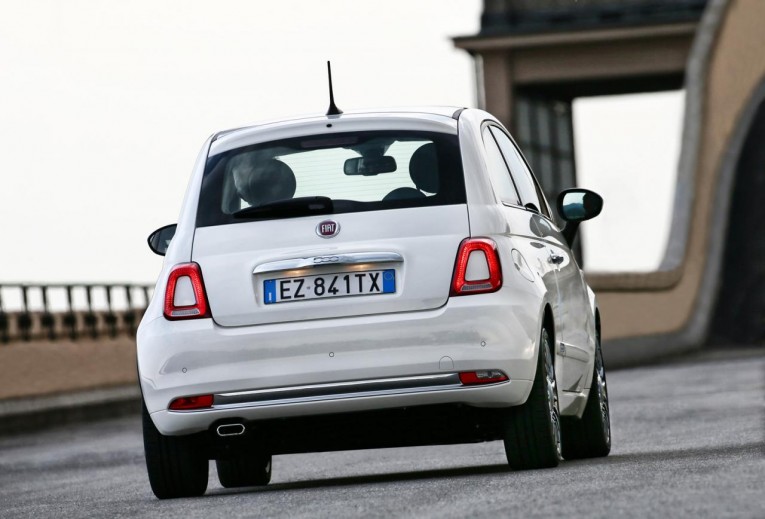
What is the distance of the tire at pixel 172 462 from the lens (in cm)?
862

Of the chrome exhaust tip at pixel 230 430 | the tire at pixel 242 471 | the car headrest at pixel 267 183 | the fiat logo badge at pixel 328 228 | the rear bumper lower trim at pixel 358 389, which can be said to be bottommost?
the tire at pixel 242 471

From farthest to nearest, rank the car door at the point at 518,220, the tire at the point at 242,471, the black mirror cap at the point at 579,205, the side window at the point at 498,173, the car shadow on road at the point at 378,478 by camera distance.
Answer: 1. the black mirror cap at the point at 579,205
2. the tire at the point at 242,471
3. the car shadow on road at the point at 378,478
4. the side window at the point at 498,173
5. the car door at the point at 518,220

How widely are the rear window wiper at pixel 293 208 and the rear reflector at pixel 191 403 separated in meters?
0.87

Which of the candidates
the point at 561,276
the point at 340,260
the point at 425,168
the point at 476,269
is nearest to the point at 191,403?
the point at 340,260

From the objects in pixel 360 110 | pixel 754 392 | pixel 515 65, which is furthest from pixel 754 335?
pixel 360 110

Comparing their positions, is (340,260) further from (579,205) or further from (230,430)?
(579,205)

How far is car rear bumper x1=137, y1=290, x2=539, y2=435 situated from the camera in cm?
807

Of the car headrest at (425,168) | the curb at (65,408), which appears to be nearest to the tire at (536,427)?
the car headrest at (425,168)

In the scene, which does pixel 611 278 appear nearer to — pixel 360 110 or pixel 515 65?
pixel 515 65

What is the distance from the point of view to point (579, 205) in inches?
396

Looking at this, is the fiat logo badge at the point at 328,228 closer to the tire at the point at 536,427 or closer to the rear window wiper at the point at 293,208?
the rear window wiper at the point at 293,208

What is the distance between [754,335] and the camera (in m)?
31.6

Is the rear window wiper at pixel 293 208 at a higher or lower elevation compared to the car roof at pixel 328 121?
lower

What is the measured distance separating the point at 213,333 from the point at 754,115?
28071 mm
